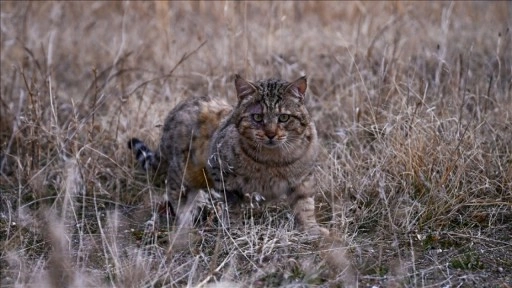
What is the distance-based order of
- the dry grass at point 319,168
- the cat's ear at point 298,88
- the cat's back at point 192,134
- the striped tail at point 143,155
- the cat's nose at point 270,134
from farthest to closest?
the striped tail at point 143,155, the cat's back at point 192,134, the cat's ear at point 298,88, the cat's nose at point 270,134, the dry grass at point 319,168

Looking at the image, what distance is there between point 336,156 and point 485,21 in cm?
328

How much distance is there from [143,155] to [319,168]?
1112 millimetres

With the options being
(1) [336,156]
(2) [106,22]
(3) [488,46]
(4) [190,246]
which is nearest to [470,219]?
(1) [336,156]

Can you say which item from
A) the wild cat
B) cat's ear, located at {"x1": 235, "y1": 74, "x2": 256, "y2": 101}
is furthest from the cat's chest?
cat's ear, located at {"x1": 235, "y1": 74, "x2": 256, "y2": 101}

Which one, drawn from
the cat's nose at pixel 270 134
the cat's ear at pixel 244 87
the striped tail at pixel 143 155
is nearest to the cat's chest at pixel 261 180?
the cat's nose at pixel 270 134

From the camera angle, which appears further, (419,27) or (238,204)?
(419,27)

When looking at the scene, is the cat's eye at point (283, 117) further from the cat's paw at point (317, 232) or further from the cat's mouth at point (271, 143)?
the cat's paw at point (317, 232)

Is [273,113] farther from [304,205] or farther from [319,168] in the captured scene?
[319,168]

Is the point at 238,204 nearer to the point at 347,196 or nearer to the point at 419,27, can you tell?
the point at 347,196

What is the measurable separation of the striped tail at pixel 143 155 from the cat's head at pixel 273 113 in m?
0.95

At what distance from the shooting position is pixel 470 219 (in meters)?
4.46

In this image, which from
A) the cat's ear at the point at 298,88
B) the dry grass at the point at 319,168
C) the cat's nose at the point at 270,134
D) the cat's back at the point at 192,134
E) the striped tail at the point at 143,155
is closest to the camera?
the dry grass at the point at 319,168

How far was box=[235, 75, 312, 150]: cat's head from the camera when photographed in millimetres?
4309

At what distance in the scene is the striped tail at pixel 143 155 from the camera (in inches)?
204
